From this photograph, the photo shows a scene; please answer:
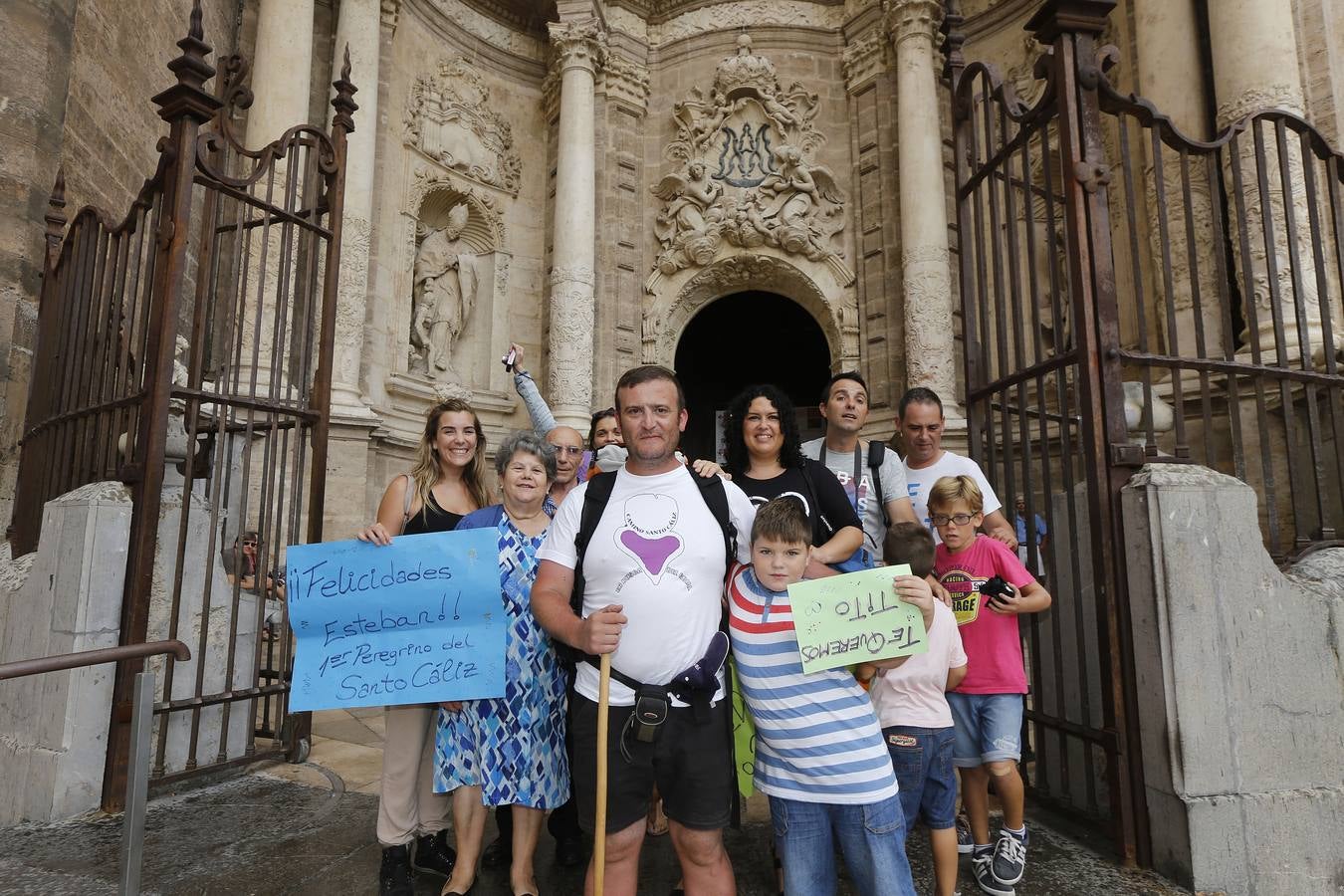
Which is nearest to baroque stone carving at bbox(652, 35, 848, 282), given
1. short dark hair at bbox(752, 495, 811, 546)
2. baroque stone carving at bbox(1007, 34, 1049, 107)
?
baroque stone carving at bbox(1007, 34, 1049, 107)

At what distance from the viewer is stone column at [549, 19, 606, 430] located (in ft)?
32.0

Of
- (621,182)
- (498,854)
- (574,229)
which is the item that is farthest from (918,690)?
(621,182)

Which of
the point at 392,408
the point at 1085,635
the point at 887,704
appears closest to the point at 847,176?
the point at 392,408

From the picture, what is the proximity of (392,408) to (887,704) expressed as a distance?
8071 millimetres

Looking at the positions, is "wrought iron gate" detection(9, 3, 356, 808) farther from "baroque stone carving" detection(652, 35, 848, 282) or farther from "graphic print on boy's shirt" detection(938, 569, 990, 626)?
"baroque stone carving" detection(652, 35, 848, 282)

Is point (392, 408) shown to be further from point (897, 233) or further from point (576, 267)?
point (897, 233)

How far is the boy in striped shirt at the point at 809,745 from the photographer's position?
2.04 meters

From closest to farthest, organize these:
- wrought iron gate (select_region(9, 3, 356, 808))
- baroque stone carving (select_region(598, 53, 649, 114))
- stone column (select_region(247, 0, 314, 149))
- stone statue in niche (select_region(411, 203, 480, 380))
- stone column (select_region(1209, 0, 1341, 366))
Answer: wrought iron gate (select_region(9, 3, 356, 808)), stone column (select_region(1209, 0, 1341, 366)), stone column (select_region(247, 0, 314, 149)), stone statue in niche (select_region(411, 203, 480, 380)), baroque stone carving (select_region(598, 53, 649, 114))

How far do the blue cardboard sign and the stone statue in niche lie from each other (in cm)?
759

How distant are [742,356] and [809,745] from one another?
12.2 meters

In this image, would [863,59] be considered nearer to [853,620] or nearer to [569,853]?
[853,620]

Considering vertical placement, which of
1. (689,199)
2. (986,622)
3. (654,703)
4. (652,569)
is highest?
(689,199)

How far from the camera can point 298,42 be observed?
8156 mm

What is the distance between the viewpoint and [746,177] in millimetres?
10602
